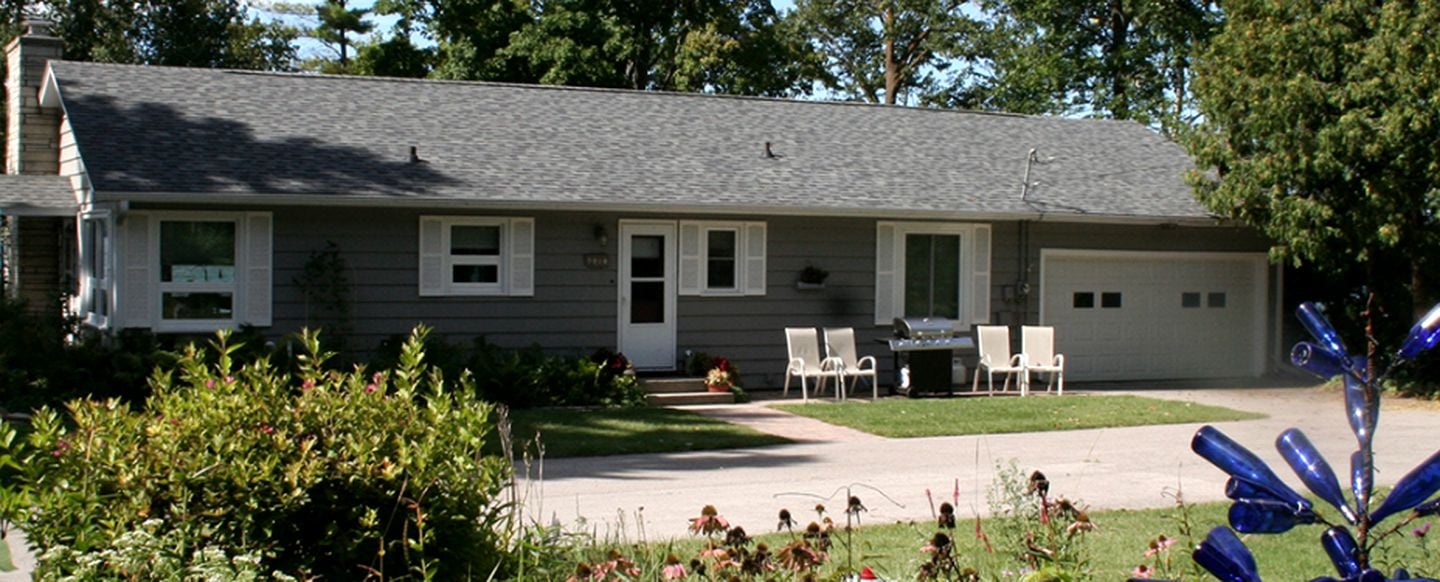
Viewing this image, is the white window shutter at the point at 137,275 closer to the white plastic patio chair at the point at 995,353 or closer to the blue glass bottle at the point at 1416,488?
the white plastic patio chair at the point at 995,353

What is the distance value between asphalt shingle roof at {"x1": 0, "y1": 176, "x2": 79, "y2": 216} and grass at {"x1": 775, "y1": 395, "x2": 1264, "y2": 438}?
29.8 feet

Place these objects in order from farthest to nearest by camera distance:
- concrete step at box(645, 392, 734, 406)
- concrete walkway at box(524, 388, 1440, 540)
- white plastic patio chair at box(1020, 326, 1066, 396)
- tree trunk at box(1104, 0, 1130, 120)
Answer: tree trunk at box(1104, 0, 1130, 120), white plastic patio chair at box(1020, 326, 1066, 396), concrete step at box(645, 392, 734, 406), concrete walkway at box(524, 388, 1440, 540)

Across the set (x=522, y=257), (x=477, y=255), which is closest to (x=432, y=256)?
(x=477, y=255)

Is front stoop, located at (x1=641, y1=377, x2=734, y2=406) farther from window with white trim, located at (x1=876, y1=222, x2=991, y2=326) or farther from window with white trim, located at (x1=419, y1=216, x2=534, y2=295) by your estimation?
window with white trim, located at (x1=876, y1=222, x2=991, y2=326)

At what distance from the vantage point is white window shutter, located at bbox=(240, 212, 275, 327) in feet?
53.9

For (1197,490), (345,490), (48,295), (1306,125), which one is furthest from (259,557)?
(1306,125)

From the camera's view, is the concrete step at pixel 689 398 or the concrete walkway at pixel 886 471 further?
the concrete step at pixel 689 398

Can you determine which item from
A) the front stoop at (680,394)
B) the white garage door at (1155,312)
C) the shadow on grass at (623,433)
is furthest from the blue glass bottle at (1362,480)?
the white garage door at (1155,312)

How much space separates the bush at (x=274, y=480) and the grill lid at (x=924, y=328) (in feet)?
42.5

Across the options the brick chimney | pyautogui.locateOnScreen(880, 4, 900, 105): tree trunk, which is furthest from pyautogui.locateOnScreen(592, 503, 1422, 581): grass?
pyautogui.locateOnScreen(880, 4, 900, 105): tree trunk

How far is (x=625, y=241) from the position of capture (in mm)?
18312

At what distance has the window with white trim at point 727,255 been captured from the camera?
18672mm

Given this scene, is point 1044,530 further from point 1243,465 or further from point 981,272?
point 981,272

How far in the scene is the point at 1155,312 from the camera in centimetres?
2164
